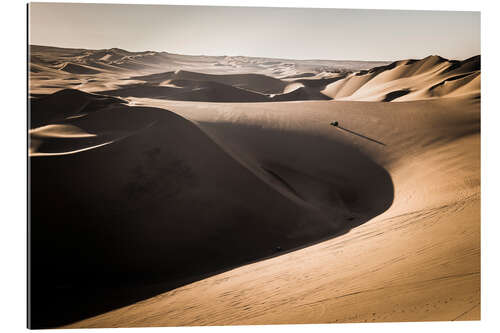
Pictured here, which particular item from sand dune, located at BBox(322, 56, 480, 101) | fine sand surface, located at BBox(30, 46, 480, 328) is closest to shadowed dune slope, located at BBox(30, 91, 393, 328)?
fine sand surface, located at BBox(30, 46, 480, 328)

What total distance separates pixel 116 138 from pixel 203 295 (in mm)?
4119

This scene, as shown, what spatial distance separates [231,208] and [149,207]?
1.51 meters

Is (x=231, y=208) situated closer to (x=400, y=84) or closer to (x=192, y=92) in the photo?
(x=192, y=92)

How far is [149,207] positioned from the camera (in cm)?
693

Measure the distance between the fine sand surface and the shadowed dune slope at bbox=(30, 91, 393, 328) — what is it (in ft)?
0.08

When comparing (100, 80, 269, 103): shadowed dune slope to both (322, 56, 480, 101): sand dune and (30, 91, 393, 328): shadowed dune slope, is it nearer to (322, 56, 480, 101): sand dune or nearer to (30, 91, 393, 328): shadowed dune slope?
(30, 91, 393, 328): shadowed dune slope

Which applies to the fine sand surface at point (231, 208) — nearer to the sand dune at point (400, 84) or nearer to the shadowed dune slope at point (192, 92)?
the shadowed dune slope at point (192, 92)

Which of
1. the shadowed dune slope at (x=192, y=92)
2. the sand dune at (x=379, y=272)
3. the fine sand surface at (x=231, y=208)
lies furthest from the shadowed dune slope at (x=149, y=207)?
the shadowed dune slope at (x=192, y=92)

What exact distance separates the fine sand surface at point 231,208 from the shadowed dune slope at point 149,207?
0.08ft

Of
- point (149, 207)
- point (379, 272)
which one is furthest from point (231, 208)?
point (379, 272)

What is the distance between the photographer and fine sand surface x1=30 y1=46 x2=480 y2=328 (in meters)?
5.09

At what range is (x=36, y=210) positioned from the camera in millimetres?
6059

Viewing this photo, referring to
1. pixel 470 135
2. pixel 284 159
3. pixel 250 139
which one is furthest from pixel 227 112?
pixel 470 135
